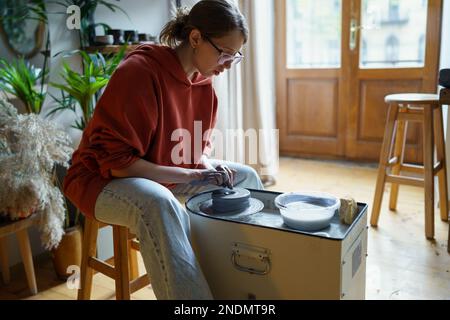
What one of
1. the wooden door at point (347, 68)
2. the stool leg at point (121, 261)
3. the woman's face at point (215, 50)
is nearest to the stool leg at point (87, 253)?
the stool leg at point (121, 261)

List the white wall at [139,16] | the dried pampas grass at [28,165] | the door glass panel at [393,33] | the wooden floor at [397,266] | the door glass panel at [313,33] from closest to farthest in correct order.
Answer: the dried pampas grass at [28,165], the wooden floor at [397,266], the white wall at [139,16], the door glass panel at [393,33], the door glass panel at [313,33]

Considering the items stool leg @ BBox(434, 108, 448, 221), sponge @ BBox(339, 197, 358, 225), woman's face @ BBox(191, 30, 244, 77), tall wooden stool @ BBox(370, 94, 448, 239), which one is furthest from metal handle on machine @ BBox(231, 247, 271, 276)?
stool leg @ BBox(434, 108, 448, 221)

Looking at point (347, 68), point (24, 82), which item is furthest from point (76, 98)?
point (347, 68)

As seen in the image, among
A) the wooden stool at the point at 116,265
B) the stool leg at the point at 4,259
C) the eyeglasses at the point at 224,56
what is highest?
the eyeglasses at the point at 224,56

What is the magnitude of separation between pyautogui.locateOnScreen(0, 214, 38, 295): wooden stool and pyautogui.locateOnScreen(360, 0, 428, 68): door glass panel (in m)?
2.59

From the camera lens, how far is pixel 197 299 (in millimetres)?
1056

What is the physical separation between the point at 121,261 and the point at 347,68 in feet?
8.49

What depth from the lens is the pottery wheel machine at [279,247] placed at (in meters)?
1.07

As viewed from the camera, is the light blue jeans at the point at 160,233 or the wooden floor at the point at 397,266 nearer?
the light blue jeans at the point at 160,233

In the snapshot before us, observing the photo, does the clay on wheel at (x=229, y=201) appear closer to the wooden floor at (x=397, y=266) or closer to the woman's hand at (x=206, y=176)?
the woman's hand at (x=206, y=176)

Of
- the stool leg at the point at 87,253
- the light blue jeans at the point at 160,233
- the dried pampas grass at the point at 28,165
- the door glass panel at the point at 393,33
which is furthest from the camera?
the door glass panel at the point at 393,33

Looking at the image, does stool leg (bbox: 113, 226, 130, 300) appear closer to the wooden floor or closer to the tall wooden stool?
the wooden floor

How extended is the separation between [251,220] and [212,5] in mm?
606

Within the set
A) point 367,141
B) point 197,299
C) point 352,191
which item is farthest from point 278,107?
point 197,299
